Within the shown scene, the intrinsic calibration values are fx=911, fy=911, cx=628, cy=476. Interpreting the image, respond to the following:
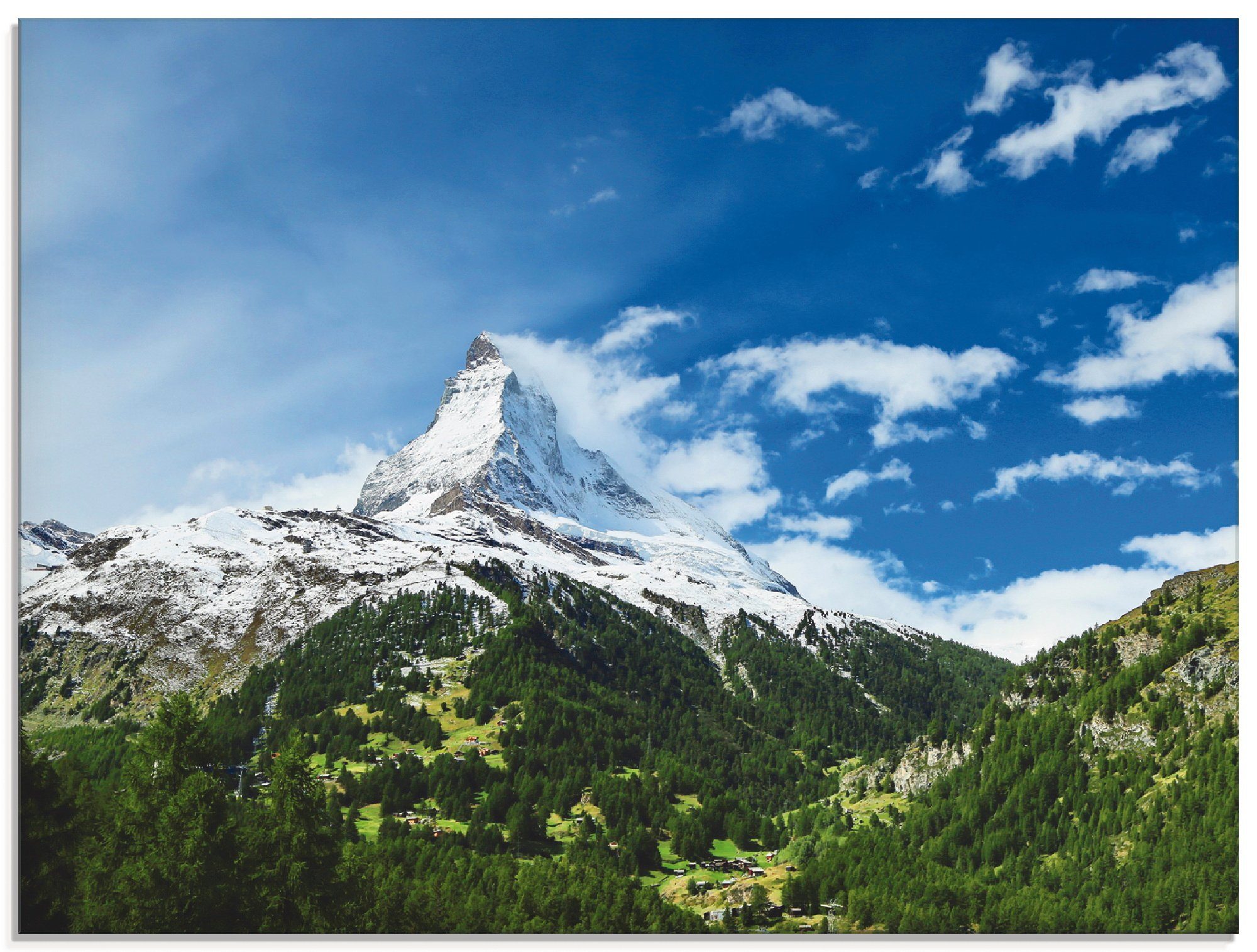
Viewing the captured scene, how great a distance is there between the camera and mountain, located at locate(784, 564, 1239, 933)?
73.2 m

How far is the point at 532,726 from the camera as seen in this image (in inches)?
7736

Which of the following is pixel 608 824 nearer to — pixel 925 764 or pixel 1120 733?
pixel 925 764

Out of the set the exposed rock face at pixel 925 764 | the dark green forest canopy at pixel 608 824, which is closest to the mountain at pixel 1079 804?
the dark green forest canopy at pixel 608 824

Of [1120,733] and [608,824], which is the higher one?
[1120,733]

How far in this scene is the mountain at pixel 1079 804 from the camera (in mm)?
73250

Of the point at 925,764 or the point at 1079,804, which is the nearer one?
the point at 1079,804

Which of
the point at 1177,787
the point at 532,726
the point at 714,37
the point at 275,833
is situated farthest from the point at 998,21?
the point at 532,726

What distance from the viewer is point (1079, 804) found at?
9781 centimetres

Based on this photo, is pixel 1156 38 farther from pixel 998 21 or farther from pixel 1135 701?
pixel 1135 701

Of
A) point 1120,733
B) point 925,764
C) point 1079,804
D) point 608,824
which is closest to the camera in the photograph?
point 1079,804

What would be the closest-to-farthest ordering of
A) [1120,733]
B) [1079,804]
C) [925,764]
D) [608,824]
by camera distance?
[1079,804] → [1120,733] → [925,764] → [608,824]

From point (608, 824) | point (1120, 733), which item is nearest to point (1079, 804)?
point (1120, 733)

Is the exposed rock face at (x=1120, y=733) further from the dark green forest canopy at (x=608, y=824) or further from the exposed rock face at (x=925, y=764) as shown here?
the exposed rock face at (x=925, y=764)

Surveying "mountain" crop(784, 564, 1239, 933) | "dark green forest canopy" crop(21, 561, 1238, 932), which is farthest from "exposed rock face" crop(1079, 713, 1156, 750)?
"dark green forest canopy" crop(21, 561, 1238, 932)
